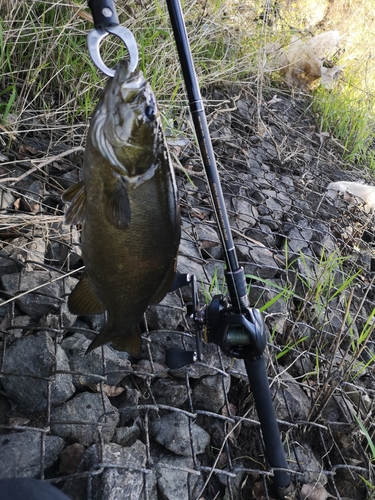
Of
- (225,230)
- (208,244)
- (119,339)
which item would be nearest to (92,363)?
(119,339)

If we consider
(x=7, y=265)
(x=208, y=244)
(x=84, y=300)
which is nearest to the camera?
(x=84, y=300)

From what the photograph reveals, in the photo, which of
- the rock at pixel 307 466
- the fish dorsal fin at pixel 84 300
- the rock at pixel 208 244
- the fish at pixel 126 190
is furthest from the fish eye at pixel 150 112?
the rock at pixel 208 244

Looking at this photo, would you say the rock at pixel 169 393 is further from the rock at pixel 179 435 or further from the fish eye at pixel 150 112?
the fish eye at pixel 150 112

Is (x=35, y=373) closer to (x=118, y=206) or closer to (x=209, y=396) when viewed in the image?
(x=209, y=396)

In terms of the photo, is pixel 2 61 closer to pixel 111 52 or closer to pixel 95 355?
pixel 111 52

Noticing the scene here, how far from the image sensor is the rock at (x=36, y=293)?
1.82 metres

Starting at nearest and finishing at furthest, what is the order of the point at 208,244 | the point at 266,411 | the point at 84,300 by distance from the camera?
1. the point at 84,300
2. the point at 266,411
3. the point at 208,244

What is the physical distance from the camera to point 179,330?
2.08 metres

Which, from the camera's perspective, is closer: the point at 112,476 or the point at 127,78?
the point at 127,78

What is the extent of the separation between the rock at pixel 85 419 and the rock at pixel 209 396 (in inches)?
13.7

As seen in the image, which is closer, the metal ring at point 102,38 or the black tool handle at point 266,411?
the metal ring at point 102,38

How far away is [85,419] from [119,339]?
440 millimetres

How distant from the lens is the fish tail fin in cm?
129

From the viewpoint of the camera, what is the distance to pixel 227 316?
1.44m
